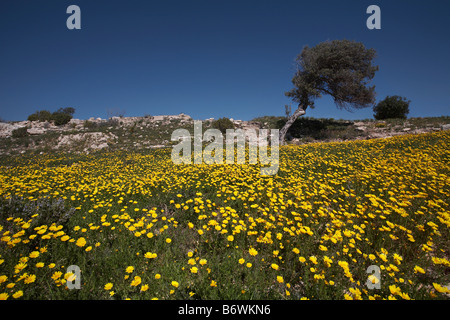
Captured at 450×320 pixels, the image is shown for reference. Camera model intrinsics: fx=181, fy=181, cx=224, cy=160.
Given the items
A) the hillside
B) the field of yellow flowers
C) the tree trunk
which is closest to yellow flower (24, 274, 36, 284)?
the field of yellow flowers

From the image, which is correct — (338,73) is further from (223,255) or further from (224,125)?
(223,255)

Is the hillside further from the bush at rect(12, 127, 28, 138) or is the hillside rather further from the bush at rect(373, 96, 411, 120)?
the bush at rect(373, 96, 411, 120)

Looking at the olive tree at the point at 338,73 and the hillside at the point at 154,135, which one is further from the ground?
the olive tree at the point at 338,73

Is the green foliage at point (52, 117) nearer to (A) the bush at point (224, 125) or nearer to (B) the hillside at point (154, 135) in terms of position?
(B) the hillside at point (154, 135)

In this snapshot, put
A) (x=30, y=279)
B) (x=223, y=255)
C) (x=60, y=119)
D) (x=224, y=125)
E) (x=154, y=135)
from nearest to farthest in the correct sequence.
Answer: (x=30, y=279), (x=223, y=255), (x=154, y=135), (x=224, y=125), (x=60, y=119)

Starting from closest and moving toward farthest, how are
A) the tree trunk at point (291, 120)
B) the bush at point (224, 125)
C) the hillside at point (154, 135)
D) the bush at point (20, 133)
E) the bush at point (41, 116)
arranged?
the hillside at point (154, 135)
the tree trunk at point (291, 120)
the bush at point (20, 133)
the bush at point (224, 125)
the bush at point (41, 116)

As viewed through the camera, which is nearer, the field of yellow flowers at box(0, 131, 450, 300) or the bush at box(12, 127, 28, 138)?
the field of yellow flowers at box(0, 131, 450, 300)

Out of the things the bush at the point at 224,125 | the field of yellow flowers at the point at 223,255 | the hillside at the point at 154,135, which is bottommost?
the field of yellow flowers at the point at 223,255

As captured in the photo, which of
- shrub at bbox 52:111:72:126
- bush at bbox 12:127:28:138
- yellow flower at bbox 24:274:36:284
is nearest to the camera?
yellow flower at bbox 24:274:36:284

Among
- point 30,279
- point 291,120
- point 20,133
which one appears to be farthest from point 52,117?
point 30,279

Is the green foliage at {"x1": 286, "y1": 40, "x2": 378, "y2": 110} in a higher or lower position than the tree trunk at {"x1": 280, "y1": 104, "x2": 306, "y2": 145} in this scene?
higher

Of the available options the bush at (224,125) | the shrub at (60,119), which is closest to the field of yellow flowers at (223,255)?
the bush at (224,125)

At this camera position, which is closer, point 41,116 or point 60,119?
point 60,119

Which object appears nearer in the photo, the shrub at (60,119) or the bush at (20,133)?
the bush at (20,133)
